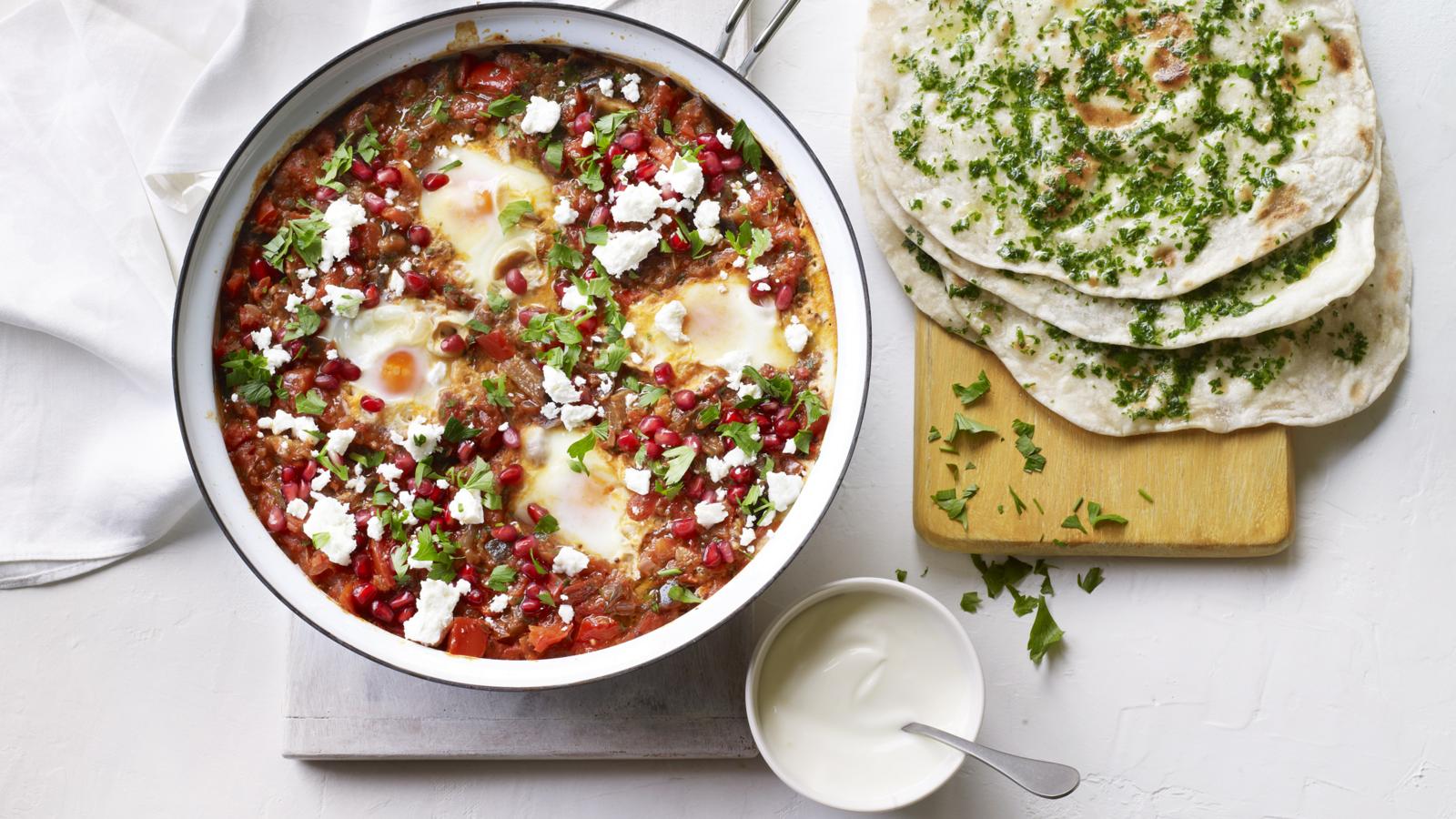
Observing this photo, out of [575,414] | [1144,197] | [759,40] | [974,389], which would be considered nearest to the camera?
[575,414]

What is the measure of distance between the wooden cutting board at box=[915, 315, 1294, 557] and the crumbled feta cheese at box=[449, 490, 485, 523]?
1.88 meters

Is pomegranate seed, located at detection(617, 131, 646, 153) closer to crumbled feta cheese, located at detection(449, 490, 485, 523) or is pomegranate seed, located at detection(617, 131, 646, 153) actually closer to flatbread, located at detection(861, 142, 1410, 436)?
flatbread, located at detection(861, 142, 1410, 436)

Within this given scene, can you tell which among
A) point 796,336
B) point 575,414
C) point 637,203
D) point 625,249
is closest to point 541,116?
point 637,203

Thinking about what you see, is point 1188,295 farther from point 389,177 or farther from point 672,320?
point 389,177

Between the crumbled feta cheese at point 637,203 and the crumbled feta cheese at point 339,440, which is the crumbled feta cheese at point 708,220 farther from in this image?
the crumbled feta cheese at point 339,440

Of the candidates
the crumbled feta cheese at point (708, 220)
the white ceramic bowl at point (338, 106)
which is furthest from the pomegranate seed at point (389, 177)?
the crumbled feta cheese at point (708, 220)

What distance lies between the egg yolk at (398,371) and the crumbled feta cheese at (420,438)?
0.48 ft

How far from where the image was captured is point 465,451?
13.0 feet

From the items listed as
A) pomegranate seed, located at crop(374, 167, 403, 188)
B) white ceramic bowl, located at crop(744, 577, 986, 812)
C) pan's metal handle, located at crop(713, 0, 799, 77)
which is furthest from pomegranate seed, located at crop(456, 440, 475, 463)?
pan's metal handle, located at crop(713, 0, 799, 77)

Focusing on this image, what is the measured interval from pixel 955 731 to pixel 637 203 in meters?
2.45

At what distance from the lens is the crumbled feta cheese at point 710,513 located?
3.88m

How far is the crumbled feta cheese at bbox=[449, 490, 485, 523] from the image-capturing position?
152 inches

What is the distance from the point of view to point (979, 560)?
4.60 meters

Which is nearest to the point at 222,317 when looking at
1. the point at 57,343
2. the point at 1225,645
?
the point at 57,343
